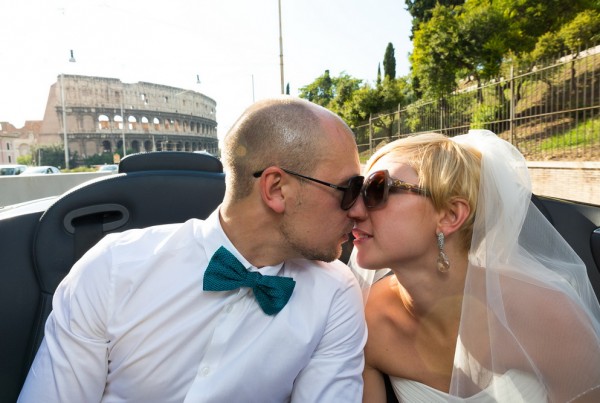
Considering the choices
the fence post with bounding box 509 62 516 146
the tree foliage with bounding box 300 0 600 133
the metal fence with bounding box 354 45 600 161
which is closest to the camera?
the metal fence with bounding box 354 45 600 161

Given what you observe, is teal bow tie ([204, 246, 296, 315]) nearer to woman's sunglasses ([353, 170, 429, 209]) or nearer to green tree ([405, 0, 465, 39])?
woman's sunglasses ([353, 170, 429, 209])

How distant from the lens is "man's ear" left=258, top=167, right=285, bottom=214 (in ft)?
5.46

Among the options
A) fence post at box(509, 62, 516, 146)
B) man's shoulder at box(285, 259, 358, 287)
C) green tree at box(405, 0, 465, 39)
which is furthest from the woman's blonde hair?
green tree at box(405, 0, 465, 39)

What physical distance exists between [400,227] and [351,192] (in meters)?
0.29

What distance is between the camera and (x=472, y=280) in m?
1.82

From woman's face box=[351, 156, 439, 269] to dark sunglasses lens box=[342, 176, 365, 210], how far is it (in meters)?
0.12

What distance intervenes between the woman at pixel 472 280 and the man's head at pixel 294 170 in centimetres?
19

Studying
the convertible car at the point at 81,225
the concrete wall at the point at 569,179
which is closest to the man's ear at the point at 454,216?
the convertible car at the point at 81,225

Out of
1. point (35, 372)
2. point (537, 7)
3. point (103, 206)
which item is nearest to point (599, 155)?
point (103, 206)

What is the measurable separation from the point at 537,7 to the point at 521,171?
14.6 m

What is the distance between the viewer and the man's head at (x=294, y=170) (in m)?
1.67

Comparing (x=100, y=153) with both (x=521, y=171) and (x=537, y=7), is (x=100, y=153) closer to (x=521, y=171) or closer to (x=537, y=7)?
(x=537, y=7)

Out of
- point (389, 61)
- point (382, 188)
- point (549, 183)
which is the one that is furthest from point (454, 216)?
point (389, 61)

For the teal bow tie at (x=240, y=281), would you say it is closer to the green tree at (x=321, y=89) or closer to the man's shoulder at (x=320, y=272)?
the man's shoulder at (x=320, y=272)
